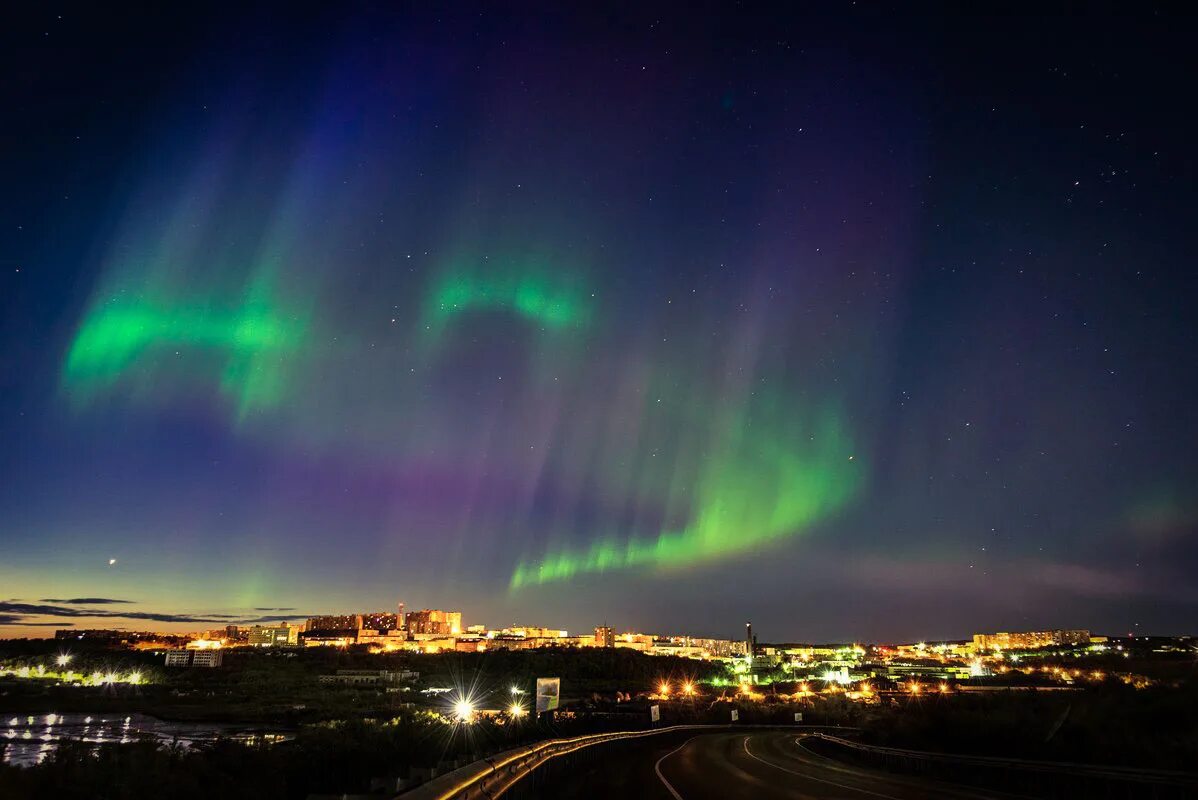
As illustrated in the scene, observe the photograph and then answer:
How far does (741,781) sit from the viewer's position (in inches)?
960

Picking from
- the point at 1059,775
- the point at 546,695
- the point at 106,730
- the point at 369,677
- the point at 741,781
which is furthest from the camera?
the point at 369,677

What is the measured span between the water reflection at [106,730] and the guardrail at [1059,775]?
47690mm

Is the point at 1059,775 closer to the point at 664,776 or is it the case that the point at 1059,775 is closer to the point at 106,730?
the point at 664,776

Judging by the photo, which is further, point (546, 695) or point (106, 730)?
point (106, 730)

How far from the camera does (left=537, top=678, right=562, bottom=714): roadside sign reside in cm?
3027

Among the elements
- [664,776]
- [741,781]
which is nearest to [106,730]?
[664,776]

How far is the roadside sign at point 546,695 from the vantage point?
30266 millimetres

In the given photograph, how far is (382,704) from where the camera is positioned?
99.7 m

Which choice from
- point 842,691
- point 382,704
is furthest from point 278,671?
point 842,691

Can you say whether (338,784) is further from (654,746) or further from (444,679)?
(444,679)

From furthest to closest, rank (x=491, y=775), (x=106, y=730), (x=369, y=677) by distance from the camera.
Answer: (x=369, y=677)
(x=106, y=730)
(x=491, y=775)

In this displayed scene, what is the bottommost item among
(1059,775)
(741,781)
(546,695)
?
(741,781)

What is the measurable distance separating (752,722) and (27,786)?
7557 centimetres

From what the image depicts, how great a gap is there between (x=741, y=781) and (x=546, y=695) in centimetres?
955
